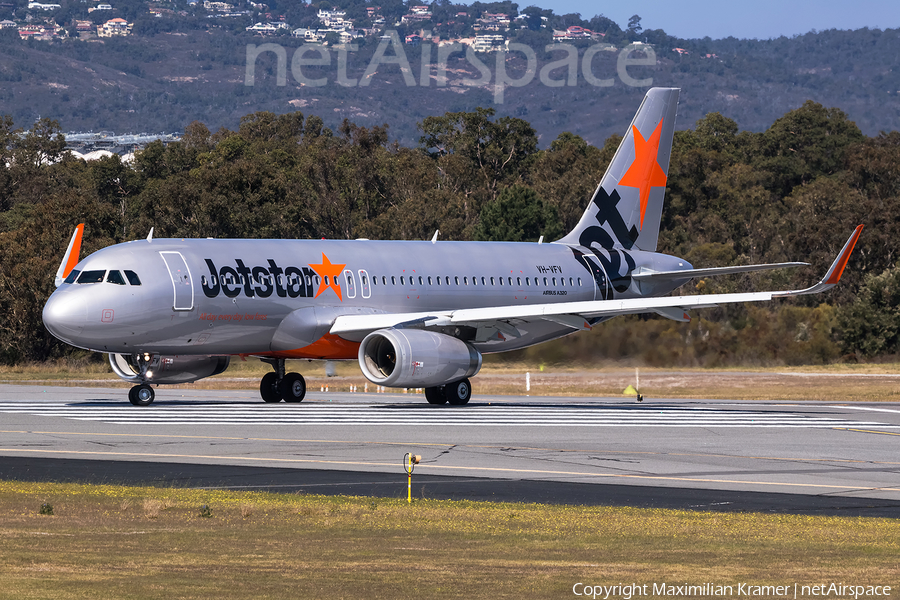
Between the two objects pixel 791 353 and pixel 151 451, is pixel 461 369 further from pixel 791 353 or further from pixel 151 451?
pixel 791 353

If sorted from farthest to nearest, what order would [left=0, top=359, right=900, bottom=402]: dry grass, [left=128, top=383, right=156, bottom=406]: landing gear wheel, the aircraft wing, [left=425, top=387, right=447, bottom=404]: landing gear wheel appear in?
[left=0, top=359, right=900, bottom=402]: dry grass → [left=425, top=387, right=447, bottom=404]: landing gear wheel → [left=128, top=383, right=156, bottom=406]: landing gear wheel → the aircraft wing

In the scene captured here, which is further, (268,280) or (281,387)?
(281,387)

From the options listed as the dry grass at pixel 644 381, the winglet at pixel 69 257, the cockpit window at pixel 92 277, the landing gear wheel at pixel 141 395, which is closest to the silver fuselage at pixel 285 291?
the cockpit window at pixel 92 277

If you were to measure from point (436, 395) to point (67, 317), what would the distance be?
10.7m

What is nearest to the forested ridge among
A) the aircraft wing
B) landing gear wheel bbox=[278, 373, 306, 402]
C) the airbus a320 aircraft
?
the airbus a320 aircraft

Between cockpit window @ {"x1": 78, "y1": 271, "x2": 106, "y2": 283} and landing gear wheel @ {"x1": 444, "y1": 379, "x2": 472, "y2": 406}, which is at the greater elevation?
cockpit window @ {"x1": 78, "y1": 271, "x2": 106, "y2": 283}

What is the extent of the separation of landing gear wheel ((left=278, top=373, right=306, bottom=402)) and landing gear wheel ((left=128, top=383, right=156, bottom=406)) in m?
4.18

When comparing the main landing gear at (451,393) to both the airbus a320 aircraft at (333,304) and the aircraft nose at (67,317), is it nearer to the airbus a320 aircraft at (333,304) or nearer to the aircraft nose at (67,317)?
the airbus a320 aircraft at (333,304)

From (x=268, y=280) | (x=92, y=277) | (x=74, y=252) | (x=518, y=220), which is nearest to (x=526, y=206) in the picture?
(x=518, y=220)

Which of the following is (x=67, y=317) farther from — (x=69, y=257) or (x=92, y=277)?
(x=69, y=257)

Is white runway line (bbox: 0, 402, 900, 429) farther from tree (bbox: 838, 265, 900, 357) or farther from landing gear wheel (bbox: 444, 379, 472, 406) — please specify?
tree (bbox: 838, 265, 900, 357)

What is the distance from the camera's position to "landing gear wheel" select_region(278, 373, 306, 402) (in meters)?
38.6

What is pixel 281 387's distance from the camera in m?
38.6

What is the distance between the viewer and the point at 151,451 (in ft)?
76.6
